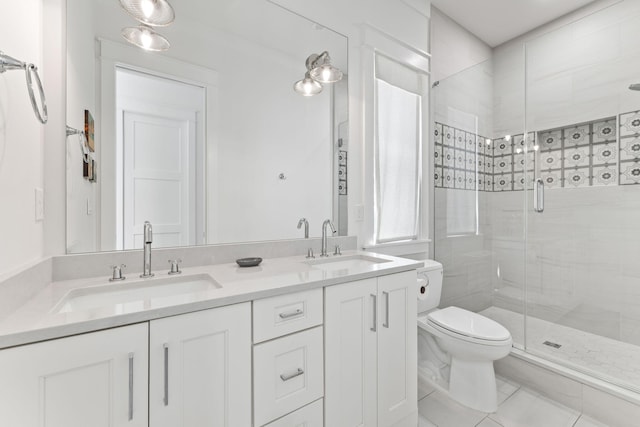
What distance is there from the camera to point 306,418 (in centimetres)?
110

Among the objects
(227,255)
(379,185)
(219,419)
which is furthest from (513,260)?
(219,419)

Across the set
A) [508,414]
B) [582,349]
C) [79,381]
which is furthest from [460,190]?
[79,381]

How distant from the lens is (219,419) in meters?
0.89

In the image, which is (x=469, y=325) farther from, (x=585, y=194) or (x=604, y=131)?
(x=604, y=131)

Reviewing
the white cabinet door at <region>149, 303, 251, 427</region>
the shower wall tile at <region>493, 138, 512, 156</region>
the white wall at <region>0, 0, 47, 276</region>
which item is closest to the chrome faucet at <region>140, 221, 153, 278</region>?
the white wall at <region>0, 0, 47, 276</region>

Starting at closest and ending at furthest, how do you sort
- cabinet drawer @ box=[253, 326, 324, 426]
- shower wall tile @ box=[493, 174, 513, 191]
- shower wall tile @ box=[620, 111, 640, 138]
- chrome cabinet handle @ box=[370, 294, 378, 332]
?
1. cabinet drawer @ box=[253, 326, 324, 426]
2. chrome cabinet handle @ box=[370, 294, 378, 332]
3. shower wall tile @ box=[620, 111, 640, 138]
4. shower wall tile @ box=[493, 174, 513, 191]

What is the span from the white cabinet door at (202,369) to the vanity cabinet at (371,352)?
0.36 m

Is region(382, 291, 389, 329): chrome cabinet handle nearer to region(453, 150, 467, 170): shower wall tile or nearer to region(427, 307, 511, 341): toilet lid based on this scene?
region(427, 307, 511, 341): toilet lid

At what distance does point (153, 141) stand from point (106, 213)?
362mm

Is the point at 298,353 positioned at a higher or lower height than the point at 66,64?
lower

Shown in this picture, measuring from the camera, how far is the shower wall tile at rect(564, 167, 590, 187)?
228cm

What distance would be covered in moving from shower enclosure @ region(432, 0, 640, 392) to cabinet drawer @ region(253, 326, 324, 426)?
5.63 ft

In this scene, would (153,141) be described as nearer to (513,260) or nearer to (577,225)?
(513,260)

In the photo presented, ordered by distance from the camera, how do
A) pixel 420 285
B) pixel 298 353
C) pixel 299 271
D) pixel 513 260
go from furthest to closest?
pixel 513 260 < pixel 420 285 < pixel 299 271 < pixel 298 353
